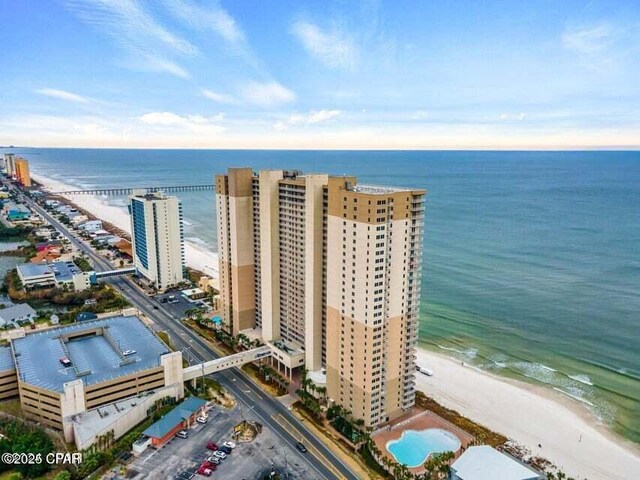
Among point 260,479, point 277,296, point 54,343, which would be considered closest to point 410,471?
point 260,479

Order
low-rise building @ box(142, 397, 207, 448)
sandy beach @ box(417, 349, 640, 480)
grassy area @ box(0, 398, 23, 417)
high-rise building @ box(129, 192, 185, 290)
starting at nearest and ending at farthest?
low-rise building @ box(142, 397, 207, 448) < sandy beach @ box(417, 349, 640, 480) < grassy area @ box(0, 398, 23, 417) < high-rise building @ box(129, 192, 185, 290)

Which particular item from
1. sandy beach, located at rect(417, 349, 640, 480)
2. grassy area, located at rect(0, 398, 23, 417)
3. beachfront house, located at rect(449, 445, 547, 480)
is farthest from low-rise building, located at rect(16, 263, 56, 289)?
beachfront house, located at rect(449, 445, 547, 480)

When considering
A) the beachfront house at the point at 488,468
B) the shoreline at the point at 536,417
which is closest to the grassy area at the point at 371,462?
the beachfront house at the point at 488,468

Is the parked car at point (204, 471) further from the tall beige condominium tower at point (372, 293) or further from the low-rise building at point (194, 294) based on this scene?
the low-rise building at point (194, 294)

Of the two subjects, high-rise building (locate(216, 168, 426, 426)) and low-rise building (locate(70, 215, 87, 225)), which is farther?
low-rise building (locate(70, 215, 87, 225))

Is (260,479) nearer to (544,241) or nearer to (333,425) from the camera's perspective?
(333,425)

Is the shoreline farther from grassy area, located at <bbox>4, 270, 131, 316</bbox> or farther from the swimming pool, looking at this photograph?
grassy area, located at <bbox>4, 270, 131, 316</bbox>
